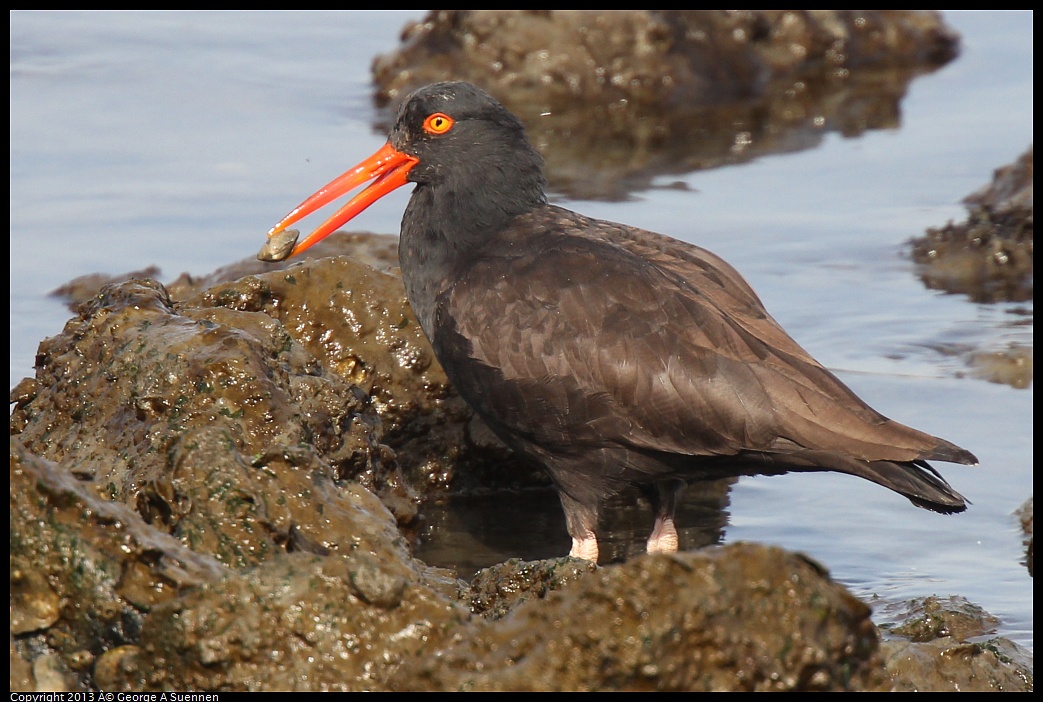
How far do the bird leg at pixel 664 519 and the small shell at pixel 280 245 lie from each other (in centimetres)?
184

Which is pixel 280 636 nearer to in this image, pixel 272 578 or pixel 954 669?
pixel 272 578

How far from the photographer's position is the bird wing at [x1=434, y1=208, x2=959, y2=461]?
4977 millimetres

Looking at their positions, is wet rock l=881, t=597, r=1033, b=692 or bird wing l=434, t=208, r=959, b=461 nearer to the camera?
wet rock l=881, t=597, r=1033, b=692

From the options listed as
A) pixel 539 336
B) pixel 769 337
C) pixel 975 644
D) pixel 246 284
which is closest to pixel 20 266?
pixel 246 284

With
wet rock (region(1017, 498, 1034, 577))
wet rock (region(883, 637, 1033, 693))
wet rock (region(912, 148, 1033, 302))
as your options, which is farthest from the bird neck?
wet rock (region(912, 148, 1033, 302))

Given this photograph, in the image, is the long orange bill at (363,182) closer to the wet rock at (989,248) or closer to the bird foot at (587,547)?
the bird foot at (587,547)

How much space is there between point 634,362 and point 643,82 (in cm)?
864

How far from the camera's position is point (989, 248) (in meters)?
9.65

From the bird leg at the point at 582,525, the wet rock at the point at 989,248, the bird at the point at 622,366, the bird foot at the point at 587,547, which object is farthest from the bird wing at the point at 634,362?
the wet rock at the point at 989,248

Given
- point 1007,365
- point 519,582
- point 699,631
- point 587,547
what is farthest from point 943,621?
point 1007,365

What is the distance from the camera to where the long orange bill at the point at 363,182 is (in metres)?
6.09

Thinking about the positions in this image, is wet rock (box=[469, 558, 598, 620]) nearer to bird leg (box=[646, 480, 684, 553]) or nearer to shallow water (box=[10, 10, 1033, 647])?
bird leg (box=[646, 480, 684, 553])

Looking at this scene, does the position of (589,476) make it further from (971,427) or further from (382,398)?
(971,427)

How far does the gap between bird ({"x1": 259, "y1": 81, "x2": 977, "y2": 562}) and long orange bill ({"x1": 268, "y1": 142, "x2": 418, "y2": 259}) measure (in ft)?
1.10
